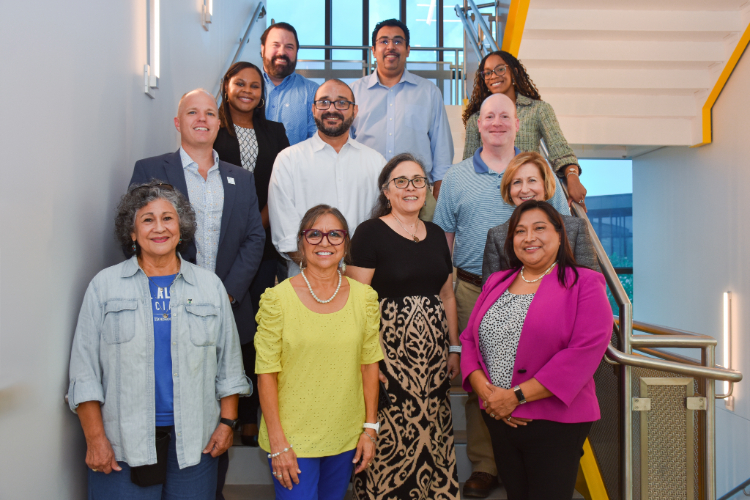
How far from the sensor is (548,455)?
192cm

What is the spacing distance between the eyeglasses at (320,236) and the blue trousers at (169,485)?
85cm

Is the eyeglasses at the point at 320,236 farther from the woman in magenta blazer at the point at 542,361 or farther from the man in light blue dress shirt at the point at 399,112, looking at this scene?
the man in light blue dress shirt at the point at 399,112

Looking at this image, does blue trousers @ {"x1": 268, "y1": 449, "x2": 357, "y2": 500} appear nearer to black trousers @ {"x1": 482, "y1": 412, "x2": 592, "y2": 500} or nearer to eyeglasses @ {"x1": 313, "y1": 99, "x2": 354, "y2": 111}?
black trousers @ {"x1": 482, "y1": 412, "x2": 592, "y2": 500}

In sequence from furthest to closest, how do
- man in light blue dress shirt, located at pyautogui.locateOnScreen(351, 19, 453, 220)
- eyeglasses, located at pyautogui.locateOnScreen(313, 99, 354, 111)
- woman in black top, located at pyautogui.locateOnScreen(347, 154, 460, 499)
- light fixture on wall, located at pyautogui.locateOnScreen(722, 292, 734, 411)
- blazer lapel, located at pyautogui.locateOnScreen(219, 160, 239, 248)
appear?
light fixture on wall, located at pyautogui.locateOnScreen(722, 292, 734, 411) → man in light blue dress shirt, located at pyautogui.locateOnScreen(351, 19, 453, 220) → eyeglasses, located at pyautogui.locateOnScreen(313, 99, 354, 111) → blazer lapel, located at pyautogui.locateOnScreen(219, 160, 239, 248) → woman in black top, located at pyautogui.locateOnScreen(347, 154, 460, 499)

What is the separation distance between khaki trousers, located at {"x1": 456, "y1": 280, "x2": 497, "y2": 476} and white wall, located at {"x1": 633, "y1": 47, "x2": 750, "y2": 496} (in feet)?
13.6

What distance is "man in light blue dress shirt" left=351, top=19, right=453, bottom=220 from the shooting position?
3.48 m

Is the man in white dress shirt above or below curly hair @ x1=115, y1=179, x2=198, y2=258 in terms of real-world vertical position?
above

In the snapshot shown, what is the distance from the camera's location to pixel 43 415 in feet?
6.16

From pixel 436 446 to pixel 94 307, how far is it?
1.38 metres

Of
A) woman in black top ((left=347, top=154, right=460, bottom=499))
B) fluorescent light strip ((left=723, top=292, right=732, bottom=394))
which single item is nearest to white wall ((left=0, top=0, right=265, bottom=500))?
woman in black top ((left=347, top=154, right=460, bottom=499))

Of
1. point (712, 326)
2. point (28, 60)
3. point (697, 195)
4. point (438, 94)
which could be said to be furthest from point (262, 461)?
point (697, 195)

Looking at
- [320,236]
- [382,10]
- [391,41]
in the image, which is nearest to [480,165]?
[320,236]

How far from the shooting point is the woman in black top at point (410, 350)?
2.15 m

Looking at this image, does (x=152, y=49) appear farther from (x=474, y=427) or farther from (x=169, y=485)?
(x=474, y=427)
